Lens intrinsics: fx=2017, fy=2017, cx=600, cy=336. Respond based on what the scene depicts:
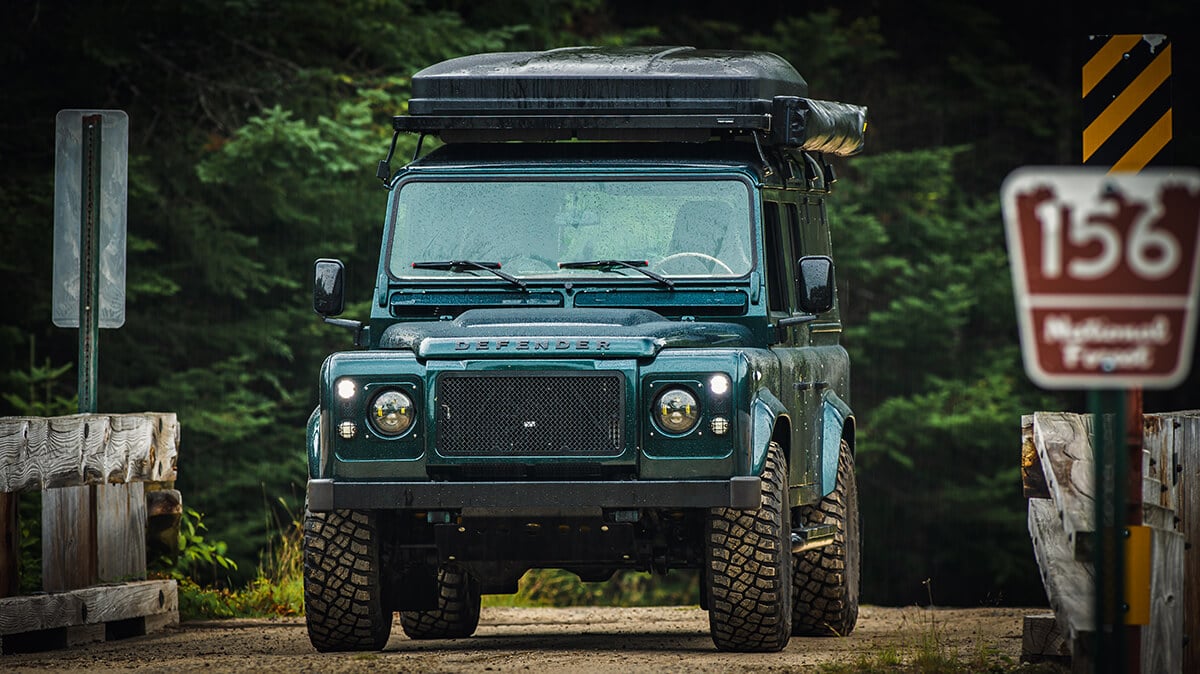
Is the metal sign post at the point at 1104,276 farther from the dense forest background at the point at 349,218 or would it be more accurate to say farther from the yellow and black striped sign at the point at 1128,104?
the dense forest background at the point at 349,218

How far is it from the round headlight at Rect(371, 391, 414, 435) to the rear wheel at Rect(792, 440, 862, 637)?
2777mm

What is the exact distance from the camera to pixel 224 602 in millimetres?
13562

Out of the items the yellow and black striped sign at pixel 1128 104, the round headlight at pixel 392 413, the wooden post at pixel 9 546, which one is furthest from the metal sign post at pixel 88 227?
the yellow and black striped sign at pixel 1128 104

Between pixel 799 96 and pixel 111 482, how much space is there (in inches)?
183

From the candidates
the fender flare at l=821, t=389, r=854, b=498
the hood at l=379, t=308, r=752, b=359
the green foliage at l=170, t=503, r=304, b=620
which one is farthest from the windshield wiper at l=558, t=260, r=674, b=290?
the green foliage at l=170, t=503, r=304, b=620

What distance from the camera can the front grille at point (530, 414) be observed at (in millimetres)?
9508

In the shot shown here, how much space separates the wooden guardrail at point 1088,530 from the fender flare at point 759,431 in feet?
4.17

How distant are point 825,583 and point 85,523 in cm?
426

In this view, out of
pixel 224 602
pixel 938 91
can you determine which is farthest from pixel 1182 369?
pixel 938 91

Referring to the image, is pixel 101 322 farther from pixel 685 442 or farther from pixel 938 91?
pixel 938 91

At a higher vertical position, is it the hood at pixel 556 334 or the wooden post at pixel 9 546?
the hood at pixel 556 334

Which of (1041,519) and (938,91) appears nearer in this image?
(1041,519)

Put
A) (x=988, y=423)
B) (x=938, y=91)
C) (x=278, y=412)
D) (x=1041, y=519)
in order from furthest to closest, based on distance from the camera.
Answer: (x=938, y=91) < (x=988, y=423) < (x=278, y=412) < (x=1041, y=519)

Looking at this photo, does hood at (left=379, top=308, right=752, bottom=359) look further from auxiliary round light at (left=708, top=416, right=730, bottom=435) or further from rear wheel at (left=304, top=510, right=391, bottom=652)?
rear wheel at (left=304, top=510, right=391, bottom=652)
